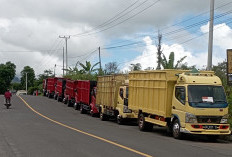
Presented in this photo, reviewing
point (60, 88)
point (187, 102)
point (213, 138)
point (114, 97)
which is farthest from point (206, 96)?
point (60, 88)

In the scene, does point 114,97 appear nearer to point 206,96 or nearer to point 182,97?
point 182,97

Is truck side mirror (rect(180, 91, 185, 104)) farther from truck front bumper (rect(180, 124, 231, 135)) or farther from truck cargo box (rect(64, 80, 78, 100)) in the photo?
truck cargo box (rect(64, 80, 78, 100))

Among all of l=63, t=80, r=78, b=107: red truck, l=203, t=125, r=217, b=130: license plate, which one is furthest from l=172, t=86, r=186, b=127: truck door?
l=63, t=80, r=78, b=107: red truck

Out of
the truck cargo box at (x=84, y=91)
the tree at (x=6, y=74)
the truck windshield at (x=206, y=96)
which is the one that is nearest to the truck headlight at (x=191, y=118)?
the truck windshield at (x=206, y=96)

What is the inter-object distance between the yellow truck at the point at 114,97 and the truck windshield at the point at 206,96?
7.26 metres

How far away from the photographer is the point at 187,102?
1529 centimetres

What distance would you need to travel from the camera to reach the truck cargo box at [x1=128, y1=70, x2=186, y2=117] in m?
16.6

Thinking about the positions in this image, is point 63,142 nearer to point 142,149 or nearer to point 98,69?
point 142,149

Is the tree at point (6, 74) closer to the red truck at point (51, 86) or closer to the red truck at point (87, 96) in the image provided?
the red truck at point (51, 86)

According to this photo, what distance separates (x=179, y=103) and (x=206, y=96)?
1.12 m

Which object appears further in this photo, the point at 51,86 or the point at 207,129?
the point at 51,86

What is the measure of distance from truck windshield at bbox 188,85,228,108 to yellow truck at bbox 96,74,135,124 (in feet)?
23.8

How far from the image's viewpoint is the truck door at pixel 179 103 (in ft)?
50.5

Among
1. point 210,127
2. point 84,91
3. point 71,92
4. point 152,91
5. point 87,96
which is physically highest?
point 152,91
